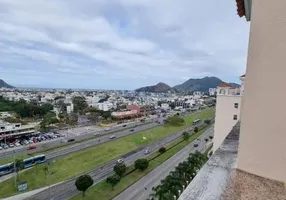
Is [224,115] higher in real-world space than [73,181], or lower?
higher

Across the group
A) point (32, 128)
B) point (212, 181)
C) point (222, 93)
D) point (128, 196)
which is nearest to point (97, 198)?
point (128, 196)

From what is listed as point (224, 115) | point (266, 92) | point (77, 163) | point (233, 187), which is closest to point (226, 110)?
point (224, 115)

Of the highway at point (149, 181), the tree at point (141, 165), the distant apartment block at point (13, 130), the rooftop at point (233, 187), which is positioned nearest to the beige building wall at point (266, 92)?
the rooftop at point (233, 187)

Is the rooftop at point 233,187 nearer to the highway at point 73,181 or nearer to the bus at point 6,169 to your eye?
the highway at point 73,181

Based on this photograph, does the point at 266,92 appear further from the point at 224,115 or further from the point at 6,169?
the point at 6,169

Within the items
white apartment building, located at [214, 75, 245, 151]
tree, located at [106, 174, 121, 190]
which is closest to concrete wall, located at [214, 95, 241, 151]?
white apartment building, located at [214, 75, 245, 151]

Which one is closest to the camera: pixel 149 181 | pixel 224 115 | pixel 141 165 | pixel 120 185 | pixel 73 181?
pixel 224 115

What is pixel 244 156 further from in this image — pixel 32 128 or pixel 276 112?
pixel 32 128

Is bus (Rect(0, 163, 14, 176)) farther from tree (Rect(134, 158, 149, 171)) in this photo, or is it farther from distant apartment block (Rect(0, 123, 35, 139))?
distant apartment block (Rect(0, 123, 35, 139))
